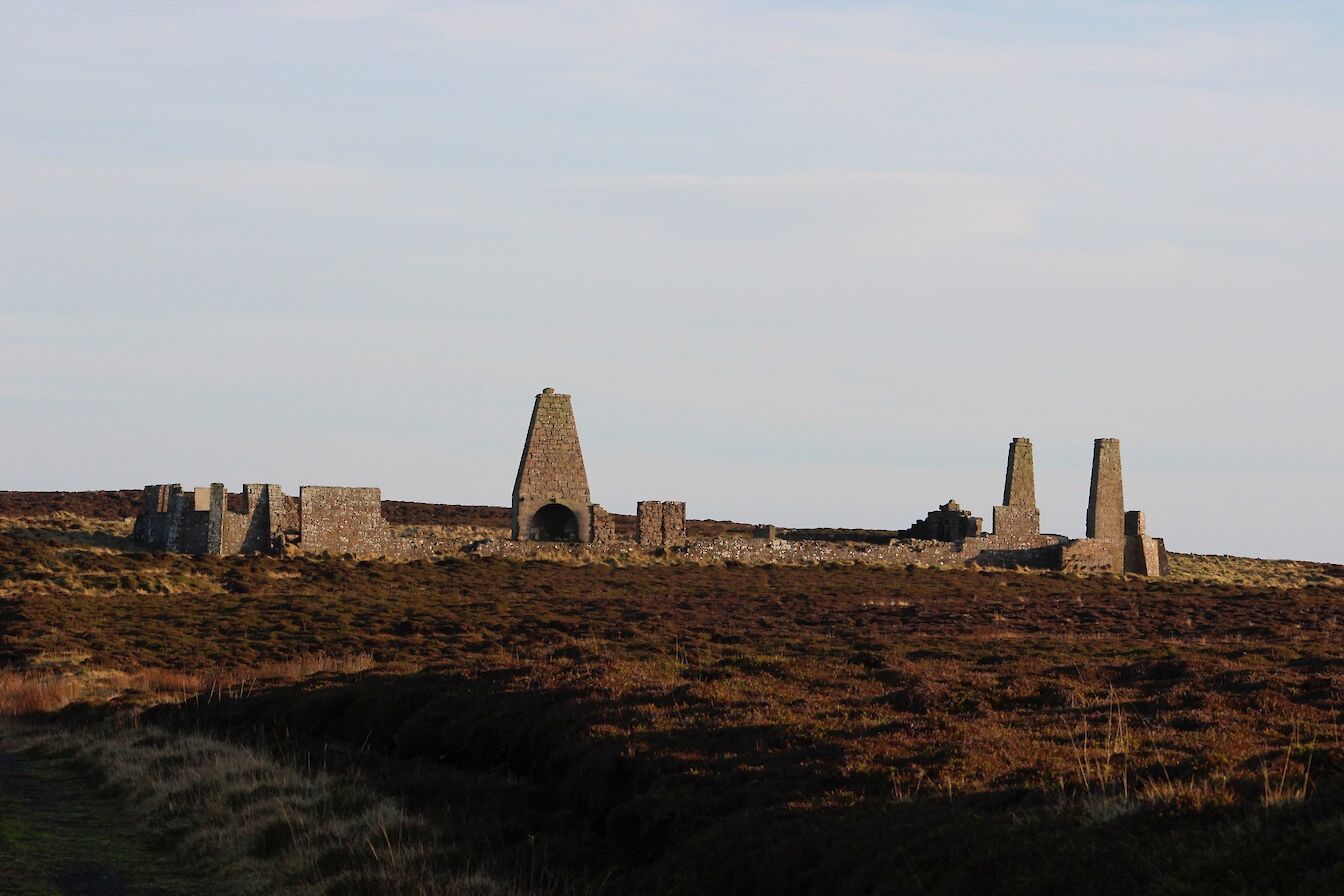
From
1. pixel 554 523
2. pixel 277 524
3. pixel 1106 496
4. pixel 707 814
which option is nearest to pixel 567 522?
pixel 554 523

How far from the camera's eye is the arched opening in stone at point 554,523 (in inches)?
2292

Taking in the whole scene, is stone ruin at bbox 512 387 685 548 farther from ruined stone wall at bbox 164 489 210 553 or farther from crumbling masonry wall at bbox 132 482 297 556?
ruined stone wall at bbox 164 489 210 553

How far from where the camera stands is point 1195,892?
7723 mm

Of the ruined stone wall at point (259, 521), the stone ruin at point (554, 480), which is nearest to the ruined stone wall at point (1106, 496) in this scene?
the stone ruin at point (554, 480)

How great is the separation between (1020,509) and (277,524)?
1204 inches

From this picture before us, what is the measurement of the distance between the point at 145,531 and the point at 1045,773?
4903 centimetres

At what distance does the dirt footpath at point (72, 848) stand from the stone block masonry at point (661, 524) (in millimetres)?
42597

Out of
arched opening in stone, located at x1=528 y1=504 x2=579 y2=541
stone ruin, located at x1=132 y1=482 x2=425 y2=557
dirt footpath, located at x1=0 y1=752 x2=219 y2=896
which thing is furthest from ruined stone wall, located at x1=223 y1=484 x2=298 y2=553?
dirt footpath, located at x1=0 y1=752 x2=219 y2=896

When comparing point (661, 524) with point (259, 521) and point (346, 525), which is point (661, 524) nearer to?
point (346, 525)

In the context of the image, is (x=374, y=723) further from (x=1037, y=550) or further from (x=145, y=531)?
(x=1037, y=550)

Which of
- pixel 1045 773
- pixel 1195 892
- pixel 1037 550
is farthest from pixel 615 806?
pixel 1037 550

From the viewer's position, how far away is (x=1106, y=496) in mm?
63344

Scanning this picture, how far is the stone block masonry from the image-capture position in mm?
59969

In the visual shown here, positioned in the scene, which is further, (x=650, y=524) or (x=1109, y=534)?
(x=1109, y=534)
